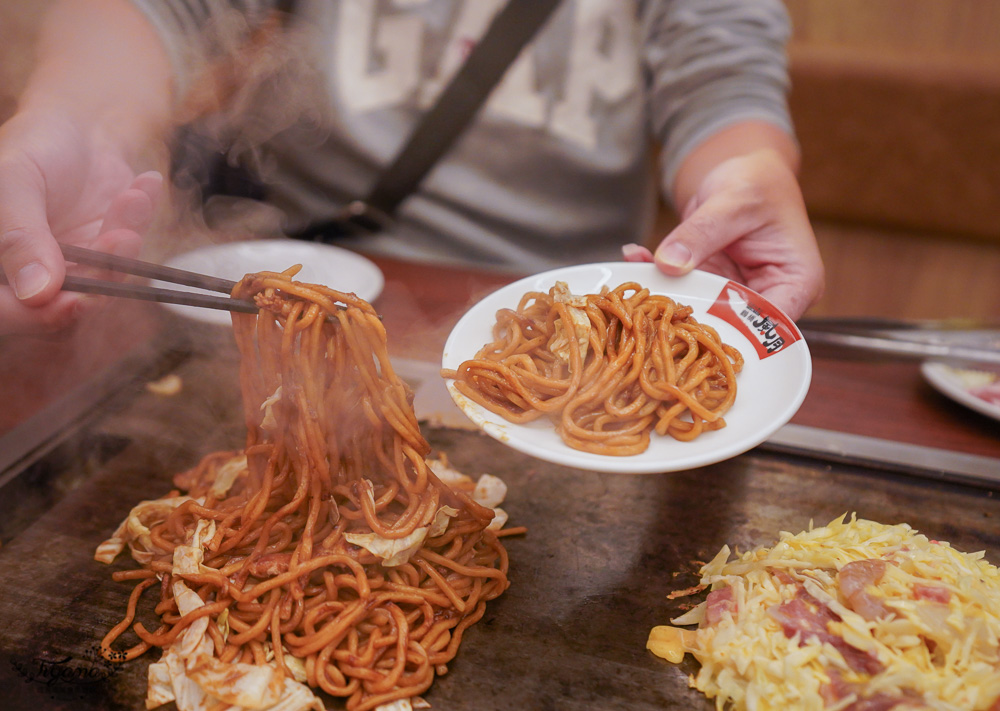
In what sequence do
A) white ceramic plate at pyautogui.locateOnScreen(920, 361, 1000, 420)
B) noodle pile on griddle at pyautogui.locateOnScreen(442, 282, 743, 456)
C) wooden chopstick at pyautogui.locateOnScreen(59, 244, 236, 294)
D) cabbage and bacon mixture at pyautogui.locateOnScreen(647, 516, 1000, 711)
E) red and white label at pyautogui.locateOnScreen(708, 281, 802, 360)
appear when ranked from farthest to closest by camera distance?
white ceramic plate at pyautogui.locateOnScreen(920, 361, 1000, 420)
red and white label at pyautogui.locateOnScreen(708, 281, 802, 360)
noodle pile on griddle at pyautogui.locateOnScreen(442, 282, 743, 456)
wooden chopstick at pyautogui.locateOnScreen(59, 244, 236, 294)
cabbage and bacon mixture at pyautogui.locateOnScreen(647, 516, 1000, 711)

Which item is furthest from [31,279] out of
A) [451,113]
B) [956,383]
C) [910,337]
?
[910,337]

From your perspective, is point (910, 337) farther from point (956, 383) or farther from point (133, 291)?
point (133, 291)

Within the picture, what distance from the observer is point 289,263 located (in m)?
3.82

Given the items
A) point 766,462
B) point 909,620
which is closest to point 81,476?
point 766,462

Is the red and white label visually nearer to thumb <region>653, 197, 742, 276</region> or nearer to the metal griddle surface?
thumb <region>653, 197, 742, 276</region>

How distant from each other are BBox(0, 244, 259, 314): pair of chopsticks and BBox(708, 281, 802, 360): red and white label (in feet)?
5.24

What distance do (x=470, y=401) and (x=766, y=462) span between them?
4.42 feet

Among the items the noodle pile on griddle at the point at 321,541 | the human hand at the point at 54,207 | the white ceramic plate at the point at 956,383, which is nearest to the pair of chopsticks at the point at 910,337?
the white ceramic plate at the point at 956,383

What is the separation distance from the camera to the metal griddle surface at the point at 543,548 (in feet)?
6.38

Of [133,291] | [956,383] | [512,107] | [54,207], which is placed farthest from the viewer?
[512,107]

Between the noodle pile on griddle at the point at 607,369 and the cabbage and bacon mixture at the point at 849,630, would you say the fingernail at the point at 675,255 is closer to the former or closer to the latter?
the noodle pile on griddle at the point at 607,369

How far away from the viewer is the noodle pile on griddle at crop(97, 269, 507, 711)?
79.7 inches

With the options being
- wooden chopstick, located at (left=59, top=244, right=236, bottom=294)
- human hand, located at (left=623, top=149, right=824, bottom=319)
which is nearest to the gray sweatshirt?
human hand, located at (left=623, top=149, right=824, bottom=319)

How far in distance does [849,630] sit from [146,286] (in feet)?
7.16
